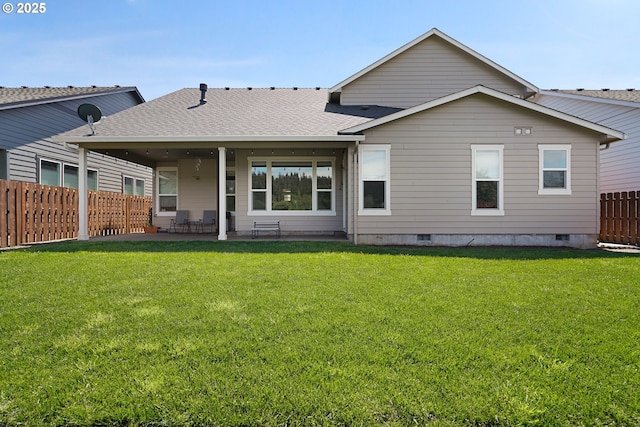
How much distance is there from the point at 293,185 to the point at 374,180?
3333 millimetres

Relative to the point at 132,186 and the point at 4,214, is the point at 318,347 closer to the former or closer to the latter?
the point at 4,214

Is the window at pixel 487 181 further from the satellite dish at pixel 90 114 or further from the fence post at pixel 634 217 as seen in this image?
the satellite dish at pixel 90 114

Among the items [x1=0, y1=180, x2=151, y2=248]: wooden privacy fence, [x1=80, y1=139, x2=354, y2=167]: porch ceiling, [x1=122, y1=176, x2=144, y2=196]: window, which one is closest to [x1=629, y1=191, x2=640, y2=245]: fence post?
[x1=80, y1=139, x2=354, y2=167]: porch ceiling

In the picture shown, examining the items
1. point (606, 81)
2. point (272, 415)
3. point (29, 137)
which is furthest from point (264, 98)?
point (606, 81)

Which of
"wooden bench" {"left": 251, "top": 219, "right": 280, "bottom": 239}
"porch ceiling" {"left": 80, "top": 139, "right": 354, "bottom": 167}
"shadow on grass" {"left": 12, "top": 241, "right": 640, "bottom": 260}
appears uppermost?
"porch ceiling" {"left": 80, "top": 139, "right": 354, "bottom": 167}

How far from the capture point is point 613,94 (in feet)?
48.6

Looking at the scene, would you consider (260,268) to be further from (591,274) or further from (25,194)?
(25,194)

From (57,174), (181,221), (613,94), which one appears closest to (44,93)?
(57,174)

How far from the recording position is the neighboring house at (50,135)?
40.3 feet

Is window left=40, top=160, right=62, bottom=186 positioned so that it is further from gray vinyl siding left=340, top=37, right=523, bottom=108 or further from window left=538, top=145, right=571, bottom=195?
window left=538, top=145, right=571, bottom=195

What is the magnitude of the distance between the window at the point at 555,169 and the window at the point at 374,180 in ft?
13.6

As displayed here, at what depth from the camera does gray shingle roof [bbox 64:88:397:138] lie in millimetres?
10703

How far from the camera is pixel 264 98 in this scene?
579 inches

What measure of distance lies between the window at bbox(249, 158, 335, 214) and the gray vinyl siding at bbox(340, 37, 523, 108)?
11.1 feet
